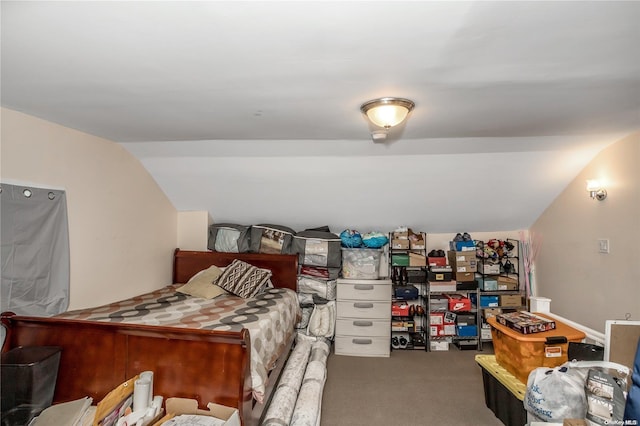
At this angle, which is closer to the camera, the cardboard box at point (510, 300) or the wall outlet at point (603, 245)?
the wall outlet at point (603, 245)

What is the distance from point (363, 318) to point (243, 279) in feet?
4.62

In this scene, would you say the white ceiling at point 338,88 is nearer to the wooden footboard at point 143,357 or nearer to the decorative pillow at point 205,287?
the decorative pillow at point 205,287

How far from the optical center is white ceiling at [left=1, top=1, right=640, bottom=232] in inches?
49.0

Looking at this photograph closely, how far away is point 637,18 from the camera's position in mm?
1239

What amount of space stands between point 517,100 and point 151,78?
205 centimetres

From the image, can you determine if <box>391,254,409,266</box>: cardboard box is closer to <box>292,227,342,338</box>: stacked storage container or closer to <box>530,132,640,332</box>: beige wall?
<box>292,227,342,338</box>: stacked storage container

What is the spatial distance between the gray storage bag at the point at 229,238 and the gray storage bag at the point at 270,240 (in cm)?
10

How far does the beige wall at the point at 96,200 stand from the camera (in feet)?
7.89

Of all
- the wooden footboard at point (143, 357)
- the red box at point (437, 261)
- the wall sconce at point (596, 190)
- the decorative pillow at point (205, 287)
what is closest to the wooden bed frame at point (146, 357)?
the wooden footboard at point (143, 357)

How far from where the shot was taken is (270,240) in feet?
13.8

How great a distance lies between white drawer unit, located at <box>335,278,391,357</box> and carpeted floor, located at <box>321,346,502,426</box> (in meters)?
0.13

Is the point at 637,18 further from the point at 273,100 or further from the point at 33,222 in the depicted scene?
the point at 33,222

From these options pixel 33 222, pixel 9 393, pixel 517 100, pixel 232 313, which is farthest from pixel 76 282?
pixel 517 100

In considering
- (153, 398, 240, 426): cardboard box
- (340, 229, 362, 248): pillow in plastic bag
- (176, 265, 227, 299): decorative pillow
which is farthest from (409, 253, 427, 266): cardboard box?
(153, 398, 240, 426): cardboard box
